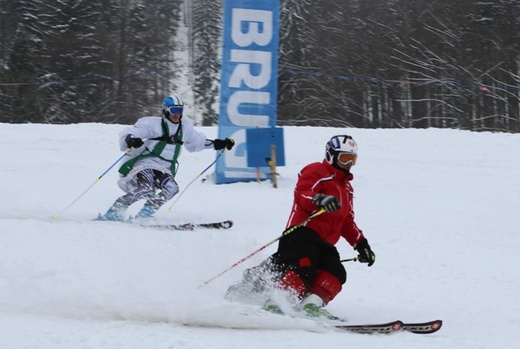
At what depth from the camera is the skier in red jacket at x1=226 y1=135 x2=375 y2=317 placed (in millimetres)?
4535

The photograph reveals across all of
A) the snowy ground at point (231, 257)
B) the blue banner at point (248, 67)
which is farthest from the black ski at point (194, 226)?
the blue banner at point (248, 67)

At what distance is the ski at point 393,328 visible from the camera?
4.14m

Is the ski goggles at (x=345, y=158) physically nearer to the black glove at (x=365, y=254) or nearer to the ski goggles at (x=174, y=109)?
the black glove at (x=365, y=254)

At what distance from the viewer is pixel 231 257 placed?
555 cm

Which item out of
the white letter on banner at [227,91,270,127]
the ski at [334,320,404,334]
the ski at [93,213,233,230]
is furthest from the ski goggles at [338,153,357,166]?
the white letter on banner at [227,91,270,127]

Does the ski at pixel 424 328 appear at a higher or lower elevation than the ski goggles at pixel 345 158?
lower

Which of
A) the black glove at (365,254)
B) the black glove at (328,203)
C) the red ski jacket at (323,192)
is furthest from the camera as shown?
the black glove at (365,254)

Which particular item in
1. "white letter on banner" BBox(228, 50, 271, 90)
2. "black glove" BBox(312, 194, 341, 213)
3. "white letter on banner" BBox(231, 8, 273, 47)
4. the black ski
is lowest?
the black ski

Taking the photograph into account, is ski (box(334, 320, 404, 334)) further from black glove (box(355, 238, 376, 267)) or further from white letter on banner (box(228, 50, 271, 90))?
white letter on banner (box(228, 50, 271, 90))

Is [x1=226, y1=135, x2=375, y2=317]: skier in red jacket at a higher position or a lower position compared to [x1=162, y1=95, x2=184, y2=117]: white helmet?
lower

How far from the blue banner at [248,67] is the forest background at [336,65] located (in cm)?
2198

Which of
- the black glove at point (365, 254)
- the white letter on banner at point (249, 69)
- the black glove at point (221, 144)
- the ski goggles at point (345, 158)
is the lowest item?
the black glove at point (365, 254)

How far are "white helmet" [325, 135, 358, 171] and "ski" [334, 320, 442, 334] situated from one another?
A: 3.81 ft

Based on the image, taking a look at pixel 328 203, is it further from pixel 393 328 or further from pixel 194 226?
pixel 194 226
